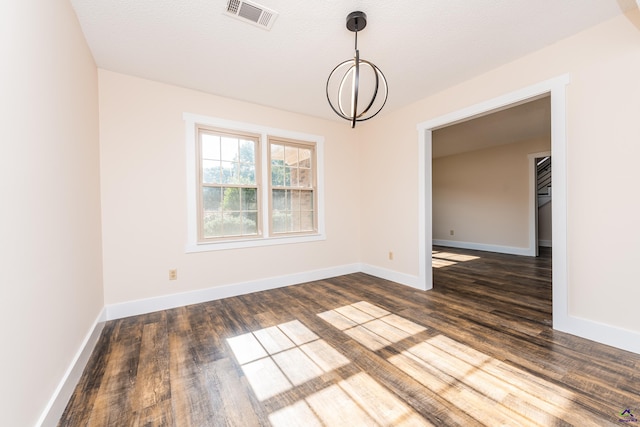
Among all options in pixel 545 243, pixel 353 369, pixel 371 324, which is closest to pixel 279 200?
pixel 371 324

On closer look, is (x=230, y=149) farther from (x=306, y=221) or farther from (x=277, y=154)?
(x=306, y=221)

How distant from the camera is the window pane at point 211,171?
3.24m

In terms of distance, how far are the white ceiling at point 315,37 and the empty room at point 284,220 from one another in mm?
20

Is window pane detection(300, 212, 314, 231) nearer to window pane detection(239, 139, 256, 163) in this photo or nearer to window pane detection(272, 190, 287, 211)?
window pane detection(272, 190, 287, 211)

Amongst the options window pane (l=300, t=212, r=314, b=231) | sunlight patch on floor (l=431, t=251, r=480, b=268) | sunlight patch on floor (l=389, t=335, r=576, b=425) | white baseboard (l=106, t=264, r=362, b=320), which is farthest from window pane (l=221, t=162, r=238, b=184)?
sunlight patch on floor (l=431, t=251, r=480, b=268)

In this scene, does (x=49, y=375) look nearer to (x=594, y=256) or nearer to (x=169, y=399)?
(x=169, y=399)

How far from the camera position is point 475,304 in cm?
298

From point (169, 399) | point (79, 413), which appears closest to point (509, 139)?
point (169, 399)

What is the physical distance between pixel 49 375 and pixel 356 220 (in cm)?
388

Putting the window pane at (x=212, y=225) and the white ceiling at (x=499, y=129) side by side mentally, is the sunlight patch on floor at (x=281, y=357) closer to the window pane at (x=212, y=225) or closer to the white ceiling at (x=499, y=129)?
the window pane at (x=212, y=225)

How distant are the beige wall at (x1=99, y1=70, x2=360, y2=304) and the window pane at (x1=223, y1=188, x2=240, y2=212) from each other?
1.64 feet

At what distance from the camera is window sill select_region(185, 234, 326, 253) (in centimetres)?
313

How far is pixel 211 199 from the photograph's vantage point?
3289 mm

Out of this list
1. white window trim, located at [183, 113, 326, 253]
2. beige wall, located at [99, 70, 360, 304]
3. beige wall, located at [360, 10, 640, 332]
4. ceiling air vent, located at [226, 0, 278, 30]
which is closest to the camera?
ceiling air vent, located at [226, 0, 278, 30]
